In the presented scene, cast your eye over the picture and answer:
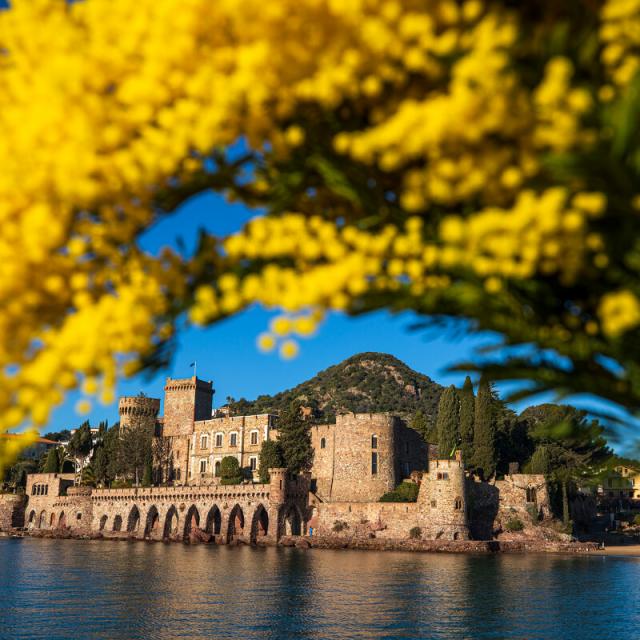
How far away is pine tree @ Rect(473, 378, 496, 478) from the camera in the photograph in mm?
84562

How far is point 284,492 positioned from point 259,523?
868 cm

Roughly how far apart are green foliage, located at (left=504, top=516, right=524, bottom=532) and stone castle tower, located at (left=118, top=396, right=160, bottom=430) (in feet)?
199

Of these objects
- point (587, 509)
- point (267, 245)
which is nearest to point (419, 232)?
point (267, 245)

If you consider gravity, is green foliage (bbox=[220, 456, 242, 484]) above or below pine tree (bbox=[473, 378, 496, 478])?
below

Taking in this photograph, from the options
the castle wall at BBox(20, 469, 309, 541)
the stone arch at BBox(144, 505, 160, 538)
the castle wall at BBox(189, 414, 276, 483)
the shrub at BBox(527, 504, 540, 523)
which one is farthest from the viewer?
the stone arch at BBox(144, 505, 160, 538)

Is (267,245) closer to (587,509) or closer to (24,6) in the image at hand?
(24,6)

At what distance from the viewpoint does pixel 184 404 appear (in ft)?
376

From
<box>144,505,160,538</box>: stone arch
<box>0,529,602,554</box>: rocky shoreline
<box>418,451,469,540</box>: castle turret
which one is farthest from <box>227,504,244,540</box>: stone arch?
<box>418,451,469,540</box>: castle turret

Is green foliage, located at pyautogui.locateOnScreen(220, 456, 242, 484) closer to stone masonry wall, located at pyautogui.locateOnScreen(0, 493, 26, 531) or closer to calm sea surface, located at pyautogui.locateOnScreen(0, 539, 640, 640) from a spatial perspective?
calm sea surface, located at pyautogui.locateOnScreen(0, 539, 640, 640)

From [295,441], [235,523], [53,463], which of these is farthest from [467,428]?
[53,463]

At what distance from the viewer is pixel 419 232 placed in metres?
4.06

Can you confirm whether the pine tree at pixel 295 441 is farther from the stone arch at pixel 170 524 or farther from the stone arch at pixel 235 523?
the stone arch at pixel 170 524

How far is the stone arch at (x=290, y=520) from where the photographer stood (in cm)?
8506

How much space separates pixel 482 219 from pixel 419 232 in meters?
0.57
